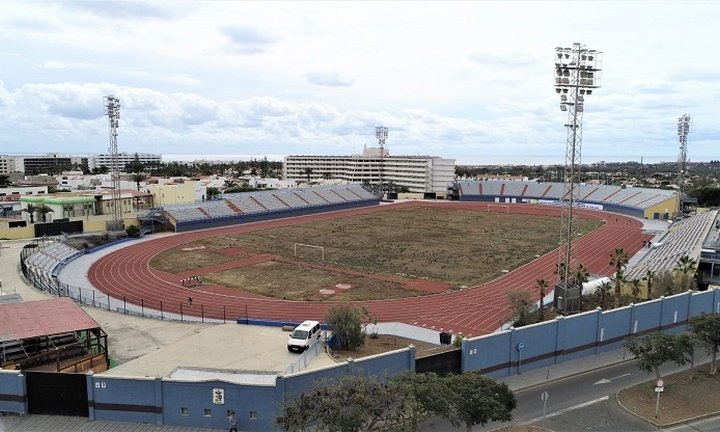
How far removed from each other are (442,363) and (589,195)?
92.6 metres

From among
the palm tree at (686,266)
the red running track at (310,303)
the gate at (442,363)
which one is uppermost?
the palm tree at (686,266)

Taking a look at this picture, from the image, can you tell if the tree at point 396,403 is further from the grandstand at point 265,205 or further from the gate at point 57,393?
the grandstand at point 265,205

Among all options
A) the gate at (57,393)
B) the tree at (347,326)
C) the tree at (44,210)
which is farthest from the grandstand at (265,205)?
the gate at (57,393)

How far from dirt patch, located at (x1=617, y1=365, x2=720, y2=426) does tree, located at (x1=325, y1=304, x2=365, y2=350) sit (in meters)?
11.6

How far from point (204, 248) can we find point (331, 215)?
113 ft

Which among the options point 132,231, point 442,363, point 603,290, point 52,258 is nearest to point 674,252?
point 603,290

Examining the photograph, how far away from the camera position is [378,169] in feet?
507

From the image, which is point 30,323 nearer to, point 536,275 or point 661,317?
point 661,317

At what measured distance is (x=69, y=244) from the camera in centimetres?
5497

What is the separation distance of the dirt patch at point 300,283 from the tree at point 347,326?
10749mm

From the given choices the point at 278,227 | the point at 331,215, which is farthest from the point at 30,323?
the point at 331,215

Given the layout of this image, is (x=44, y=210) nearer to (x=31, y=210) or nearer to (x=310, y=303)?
(x=31, y=210)

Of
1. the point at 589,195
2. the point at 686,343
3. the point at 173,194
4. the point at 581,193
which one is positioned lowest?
the point at 686,343

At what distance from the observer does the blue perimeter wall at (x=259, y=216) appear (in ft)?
232
